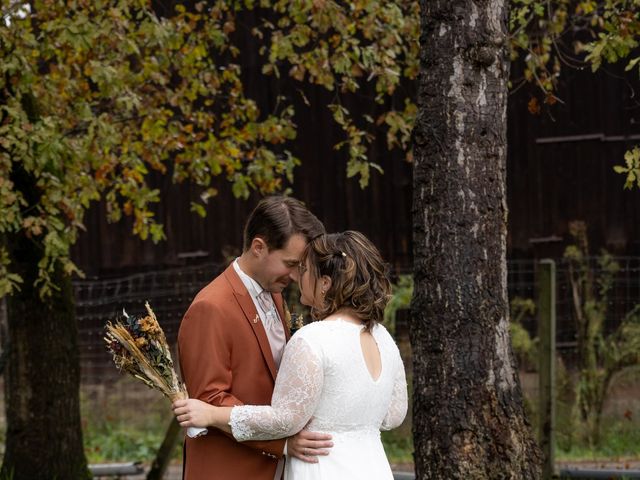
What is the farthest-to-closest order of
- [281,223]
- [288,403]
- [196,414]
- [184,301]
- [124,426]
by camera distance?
[184,301] → [124,426] → [281,223] → [196,414] → [288,403]

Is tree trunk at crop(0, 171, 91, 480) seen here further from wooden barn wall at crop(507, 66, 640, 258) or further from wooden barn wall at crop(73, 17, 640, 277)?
wooden barn wall at crop(507, 66, 640, 258)

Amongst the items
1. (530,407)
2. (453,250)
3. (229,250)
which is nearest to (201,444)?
(453,250)

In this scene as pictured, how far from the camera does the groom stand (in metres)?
4.30

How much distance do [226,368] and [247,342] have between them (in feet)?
0.48

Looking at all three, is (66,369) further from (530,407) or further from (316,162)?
(316,162)

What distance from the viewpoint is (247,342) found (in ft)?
14.5

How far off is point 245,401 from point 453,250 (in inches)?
67.6

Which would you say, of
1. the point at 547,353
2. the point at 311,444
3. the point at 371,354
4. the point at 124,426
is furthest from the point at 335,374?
the point at 124,426

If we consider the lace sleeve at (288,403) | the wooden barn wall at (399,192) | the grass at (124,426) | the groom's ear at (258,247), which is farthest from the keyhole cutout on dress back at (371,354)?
the wooden barn wall at (399,192)

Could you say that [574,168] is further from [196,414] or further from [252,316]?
[196,414]

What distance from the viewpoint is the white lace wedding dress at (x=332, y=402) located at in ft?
13.4

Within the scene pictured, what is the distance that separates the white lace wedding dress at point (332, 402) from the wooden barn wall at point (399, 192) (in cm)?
1015

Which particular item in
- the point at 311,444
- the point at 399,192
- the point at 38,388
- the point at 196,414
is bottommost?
the point at 38,388

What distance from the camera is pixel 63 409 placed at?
8.68m
